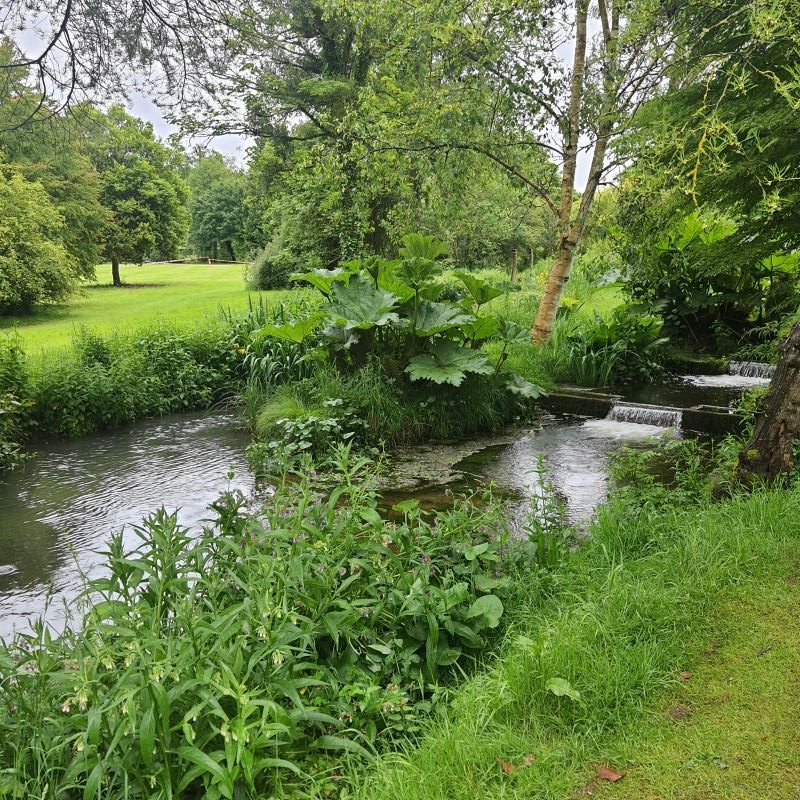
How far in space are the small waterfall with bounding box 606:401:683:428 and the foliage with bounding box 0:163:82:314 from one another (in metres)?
11.6

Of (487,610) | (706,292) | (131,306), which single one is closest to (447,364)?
(487,610)

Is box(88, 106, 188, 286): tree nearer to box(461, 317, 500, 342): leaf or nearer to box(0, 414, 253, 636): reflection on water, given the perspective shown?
box(0, 414, 253, 636): reflection on water

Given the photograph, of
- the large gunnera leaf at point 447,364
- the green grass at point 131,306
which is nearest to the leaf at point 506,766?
the large gunnera leaf at point 447,364

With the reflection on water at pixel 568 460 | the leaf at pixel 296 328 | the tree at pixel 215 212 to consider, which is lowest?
the reflection on water at pixel 568 460

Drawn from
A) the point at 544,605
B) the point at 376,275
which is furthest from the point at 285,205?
the point at 544,605

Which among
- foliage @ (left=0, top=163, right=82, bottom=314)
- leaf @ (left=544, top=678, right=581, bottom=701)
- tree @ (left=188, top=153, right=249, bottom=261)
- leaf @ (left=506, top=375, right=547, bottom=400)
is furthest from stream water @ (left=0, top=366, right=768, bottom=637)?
tree @ (left=188, top=153, right=249, bottom=261)

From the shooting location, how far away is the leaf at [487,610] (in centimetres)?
284

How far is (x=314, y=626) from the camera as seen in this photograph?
8.20 feet

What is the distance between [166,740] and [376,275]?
5707mm

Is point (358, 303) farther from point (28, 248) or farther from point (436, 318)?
point (28, 248)

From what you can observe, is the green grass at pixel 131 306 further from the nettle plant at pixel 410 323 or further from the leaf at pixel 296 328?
the nettle plant at pixel 410 323

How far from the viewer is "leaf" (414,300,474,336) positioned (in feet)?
22.5

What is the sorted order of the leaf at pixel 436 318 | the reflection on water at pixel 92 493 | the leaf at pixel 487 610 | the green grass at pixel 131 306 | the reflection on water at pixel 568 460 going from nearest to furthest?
the leaf at pixel 487 610 → the reflection on water at pixel 92 493 → the reflection on water at pixel 568 460 → the leaf at pixel 436 318 → the green grass at pixel 131 306

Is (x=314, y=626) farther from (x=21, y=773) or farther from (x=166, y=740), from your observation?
(x=21, y=773)
